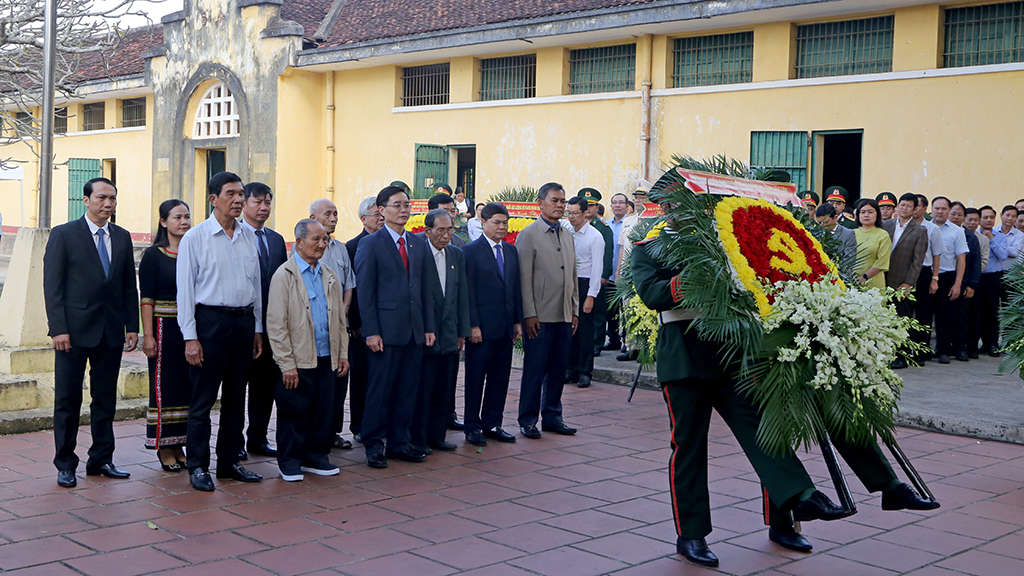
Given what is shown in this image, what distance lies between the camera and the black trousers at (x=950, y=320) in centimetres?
1148

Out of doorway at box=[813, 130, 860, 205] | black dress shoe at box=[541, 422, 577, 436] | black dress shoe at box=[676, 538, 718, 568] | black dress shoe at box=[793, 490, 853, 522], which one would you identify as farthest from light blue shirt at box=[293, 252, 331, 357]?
doorway at box=[813, 130, 860, 205]

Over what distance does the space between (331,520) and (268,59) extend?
698 inches

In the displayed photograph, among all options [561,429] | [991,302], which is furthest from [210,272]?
[991,302]

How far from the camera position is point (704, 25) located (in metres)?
14.9

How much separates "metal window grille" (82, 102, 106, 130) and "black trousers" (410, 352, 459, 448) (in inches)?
906

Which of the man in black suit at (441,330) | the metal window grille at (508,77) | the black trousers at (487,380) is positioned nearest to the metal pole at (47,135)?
the man in black suit at (441,330)

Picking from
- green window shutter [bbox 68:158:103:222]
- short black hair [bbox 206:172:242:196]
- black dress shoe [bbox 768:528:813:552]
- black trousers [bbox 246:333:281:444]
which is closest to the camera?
black dress shoe [bbox 768:528:813:552]

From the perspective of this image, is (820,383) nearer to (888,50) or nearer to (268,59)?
(888,50)

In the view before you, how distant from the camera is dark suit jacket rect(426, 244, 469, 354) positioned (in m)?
6.87

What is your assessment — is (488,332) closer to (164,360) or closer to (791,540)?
(164,360)

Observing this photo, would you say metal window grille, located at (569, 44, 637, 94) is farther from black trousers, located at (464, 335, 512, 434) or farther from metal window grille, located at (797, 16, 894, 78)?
black trousers, located at (464, 335, 512, 434)

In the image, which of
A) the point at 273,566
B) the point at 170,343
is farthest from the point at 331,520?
the point at 170,343

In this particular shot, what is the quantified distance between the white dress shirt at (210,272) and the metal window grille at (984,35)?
1069 centimetres

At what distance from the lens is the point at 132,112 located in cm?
2605
